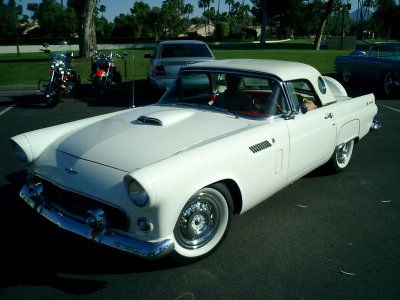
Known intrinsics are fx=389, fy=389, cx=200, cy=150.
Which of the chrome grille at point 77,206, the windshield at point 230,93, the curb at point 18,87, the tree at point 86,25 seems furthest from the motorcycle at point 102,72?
the chrome grille at point 77,206

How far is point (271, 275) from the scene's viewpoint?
9.49 ft

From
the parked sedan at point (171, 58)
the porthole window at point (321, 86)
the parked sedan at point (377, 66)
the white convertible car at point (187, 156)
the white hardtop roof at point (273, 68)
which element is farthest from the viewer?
the parked sedan at point (377, 66)

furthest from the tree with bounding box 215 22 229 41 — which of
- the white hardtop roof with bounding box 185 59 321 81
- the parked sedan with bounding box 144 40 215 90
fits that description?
the white hardtop roof with bounding box 185 59 321 81

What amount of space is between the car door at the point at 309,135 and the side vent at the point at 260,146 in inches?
14.6

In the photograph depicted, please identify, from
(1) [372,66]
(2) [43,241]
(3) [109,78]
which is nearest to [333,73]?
(1) [372,66]

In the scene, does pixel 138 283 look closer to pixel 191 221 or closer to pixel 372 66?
pixel 191 221

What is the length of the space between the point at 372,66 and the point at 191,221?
10.5 meters

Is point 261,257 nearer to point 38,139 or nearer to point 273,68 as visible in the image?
point 273,68

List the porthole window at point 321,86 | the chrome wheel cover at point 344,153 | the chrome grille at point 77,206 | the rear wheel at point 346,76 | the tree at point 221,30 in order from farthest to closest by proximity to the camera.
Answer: the tree at point 221,30 < the rear wheel at point 346,76 < the chrome wheel cover at point 344,153 < the porthole window at point 321,86 < the chrome grille at point 77,206

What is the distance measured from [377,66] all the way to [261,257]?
10024mm

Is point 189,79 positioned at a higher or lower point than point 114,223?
higher

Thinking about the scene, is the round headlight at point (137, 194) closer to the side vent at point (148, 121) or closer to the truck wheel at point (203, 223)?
the truck wheel at point (203, 223)

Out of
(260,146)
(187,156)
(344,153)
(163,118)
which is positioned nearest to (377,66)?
(344,153)

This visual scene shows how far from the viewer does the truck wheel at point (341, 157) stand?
4780 mm
